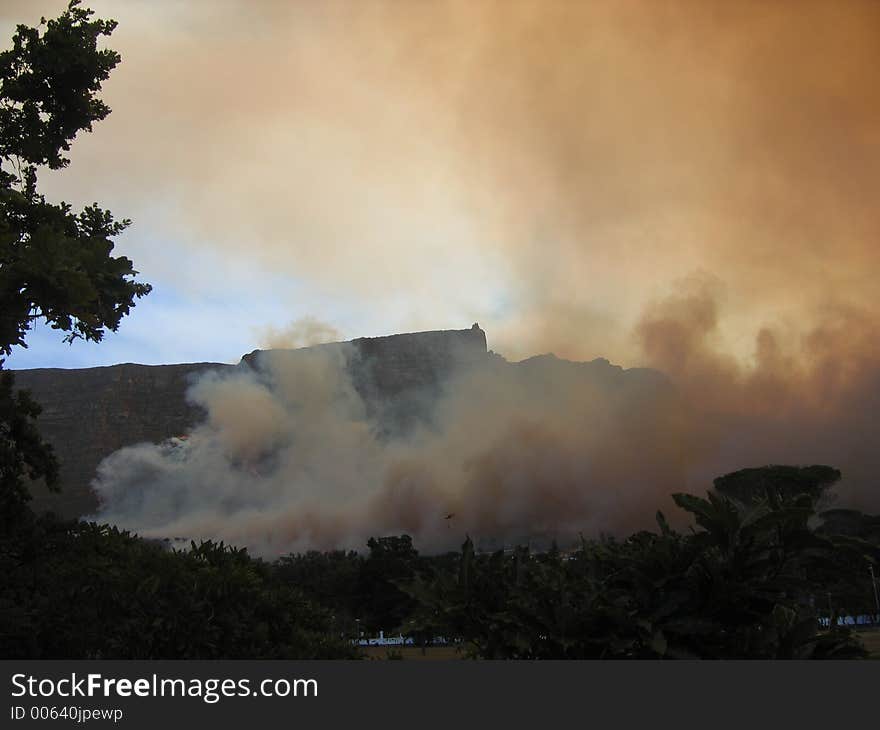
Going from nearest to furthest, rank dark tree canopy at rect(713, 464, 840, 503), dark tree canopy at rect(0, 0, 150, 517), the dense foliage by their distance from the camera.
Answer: the dense foliage, dark tree canopy at rect(0, 0, 150, 517), dark tree canopy at rect(713, 464, 840, 503)

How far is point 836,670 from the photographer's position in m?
4.70

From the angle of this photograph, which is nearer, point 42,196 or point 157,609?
point 157,609

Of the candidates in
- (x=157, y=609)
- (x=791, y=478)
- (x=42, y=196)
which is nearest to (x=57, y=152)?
(x=42, y=196)

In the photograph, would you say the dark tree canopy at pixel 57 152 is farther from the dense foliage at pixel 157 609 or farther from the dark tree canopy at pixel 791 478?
the dark tree canopy at pixel 791 478

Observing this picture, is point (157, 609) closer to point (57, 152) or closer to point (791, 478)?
point (57, 152)

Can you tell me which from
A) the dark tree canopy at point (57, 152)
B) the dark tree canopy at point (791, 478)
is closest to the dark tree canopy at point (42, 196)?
the dark tree canopy at point (57, 152)

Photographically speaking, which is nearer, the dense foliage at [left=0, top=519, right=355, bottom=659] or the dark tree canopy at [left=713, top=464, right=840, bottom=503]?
the dense foliage at [left=0, top=519, right=355, bottom=659]

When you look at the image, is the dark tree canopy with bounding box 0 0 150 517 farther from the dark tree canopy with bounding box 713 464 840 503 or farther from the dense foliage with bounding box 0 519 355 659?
the dark tree canopy with bounding box 713 464 840 503

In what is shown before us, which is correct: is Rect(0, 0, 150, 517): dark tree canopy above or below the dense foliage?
above

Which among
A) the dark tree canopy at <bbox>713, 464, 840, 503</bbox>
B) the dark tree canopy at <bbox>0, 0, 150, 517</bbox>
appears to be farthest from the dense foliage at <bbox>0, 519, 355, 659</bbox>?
the dark tree canopy at <bbox>713, 464, 840, 503</bbox>

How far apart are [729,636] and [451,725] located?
8.25ft

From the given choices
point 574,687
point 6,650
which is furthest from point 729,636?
point 6,650

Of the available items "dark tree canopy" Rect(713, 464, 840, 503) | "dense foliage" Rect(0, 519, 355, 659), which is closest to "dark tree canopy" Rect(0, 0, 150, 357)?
"dense foliage" Rect(0, 519, 355, 659)

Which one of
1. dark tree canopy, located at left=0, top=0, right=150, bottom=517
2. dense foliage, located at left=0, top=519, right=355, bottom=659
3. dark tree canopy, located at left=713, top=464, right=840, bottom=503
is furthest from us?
dark tree canopy, located at left=713, top=464, right=840, bottom=503
